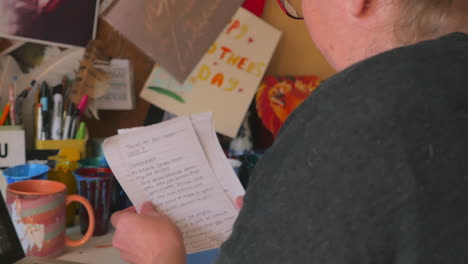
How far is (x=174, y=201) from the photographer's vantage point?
0.65m

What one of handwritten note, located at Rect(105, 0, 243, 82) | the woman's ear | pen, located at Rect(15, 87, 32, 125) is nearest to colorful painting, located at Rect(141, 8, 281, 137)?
handwritten note, located at Rect(105, 0, 243, 82)

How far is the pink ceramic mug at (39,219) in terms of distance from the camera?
2.21ft

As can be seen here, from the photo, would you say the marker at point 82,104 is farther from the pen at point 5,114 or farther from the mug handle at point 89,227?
the mug handle at point 89,227

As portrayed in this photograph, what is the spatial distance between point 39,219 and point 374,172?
0.56 meters

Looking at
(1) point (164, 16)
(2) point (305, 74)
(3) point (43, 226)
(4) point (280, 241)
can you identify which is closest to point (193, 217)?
(3) point (43, 226)

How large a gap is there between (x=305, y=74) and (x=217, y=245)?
679 mm

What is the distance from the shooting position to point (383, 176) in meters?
0.29

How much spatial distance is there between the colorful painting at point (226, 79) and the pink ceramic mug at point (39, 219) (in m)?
0.41

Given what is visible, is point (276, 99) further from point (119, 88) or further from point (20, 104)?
point (20, 104)

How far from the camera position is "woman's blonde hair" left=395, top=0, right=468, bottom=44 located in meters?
0.36

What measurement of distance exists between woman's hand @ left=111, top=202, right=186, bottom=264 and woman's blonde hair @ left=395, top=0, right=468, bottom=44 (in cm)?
35

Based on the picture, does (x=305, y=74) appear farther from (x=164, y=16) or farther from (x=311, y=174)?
(x=311, y=174)

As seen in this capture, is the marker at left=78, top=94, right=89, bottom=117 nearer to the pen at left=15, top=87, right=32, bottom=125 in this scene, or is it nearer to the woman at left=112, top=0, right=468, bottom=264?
the pen at left=15, top=87, right=32, bottom=125

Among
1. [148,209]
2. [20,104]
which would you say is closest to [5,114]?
[20,104]
